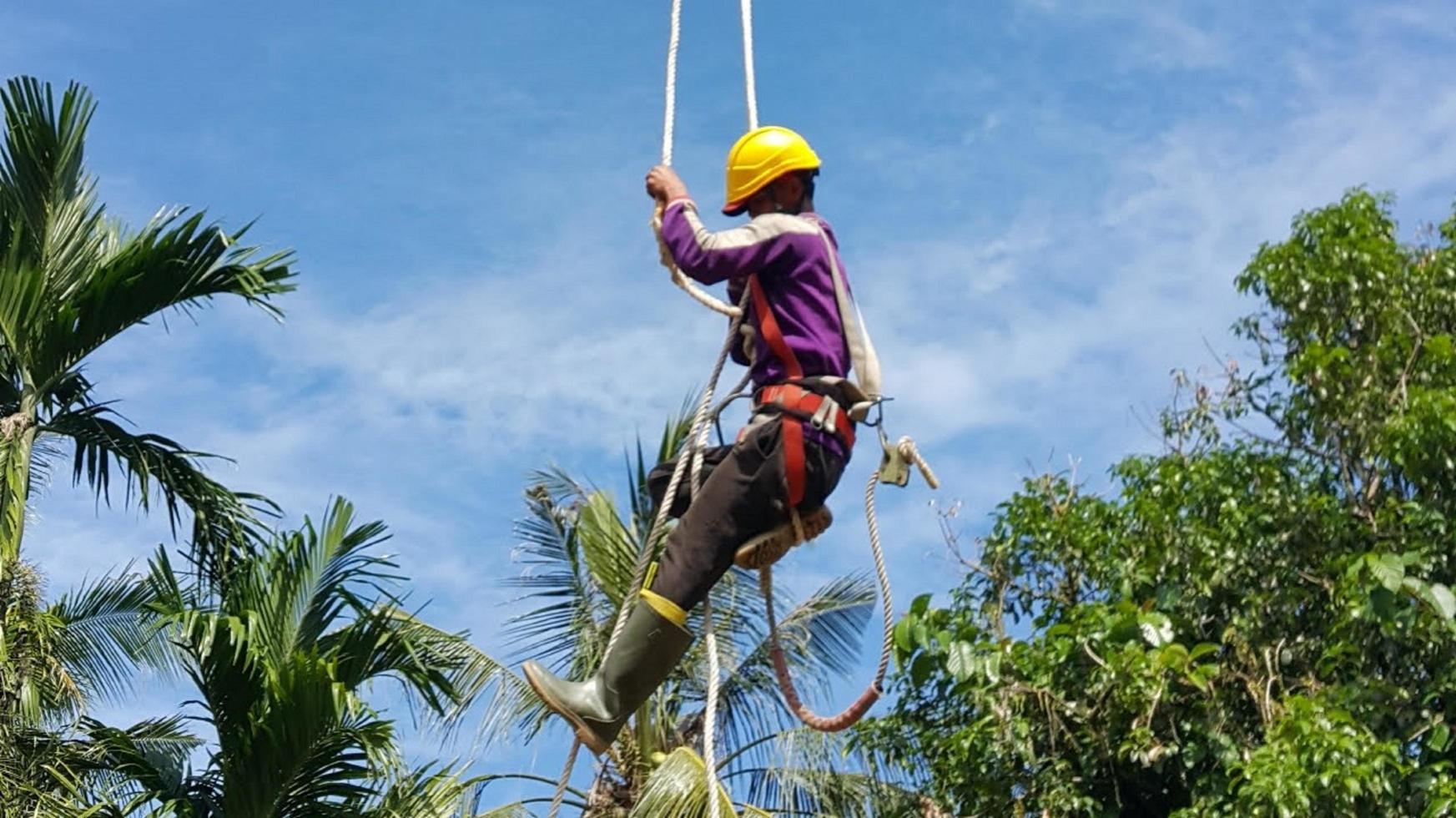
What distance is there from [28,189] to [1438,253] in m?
5.77

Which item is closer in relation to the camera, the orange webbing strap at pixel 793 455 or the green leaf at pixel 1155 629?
the orange webbing strap at pixel 793 455

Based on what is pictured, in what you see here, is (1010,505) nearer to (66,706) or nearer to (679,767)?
(679,767)

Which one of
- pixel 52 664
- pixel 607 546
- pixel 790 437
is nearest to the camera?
pixel 790 437

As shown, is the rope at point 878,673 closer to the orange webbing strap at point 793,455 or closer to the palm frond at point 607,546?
the orange webbing strap at point 793,455

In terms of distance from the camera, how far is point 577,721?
18.4ft

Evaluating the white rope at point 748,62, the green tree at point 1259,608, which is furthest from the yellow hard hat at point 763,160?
the green tree at point 1259,608

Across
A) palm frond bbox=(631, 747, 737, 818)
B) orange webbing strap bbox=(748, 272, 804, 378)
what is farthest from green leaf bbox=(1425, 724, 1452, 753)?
orange webbing strap bbox=(748, 272, 804, 378)

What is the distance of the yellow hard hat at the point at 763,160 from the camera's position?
19.0 feet

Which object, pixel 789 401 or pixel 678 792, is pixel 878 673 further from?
pixel 678 792

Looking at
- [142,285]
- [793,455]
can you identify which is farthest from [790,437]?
[142,285]

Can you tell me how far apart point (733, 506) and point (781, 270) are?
1.88 feet

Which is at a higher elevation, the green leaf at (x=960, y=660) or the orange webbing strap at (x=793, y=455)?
the green leaf at (x=960, y=660)

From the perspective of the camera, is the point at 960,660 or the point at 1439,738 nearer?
the point at 1439,738

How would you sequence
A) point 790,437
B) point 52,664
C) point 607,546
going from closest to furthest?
point 790,437 → point 52,664 → point 607,546
